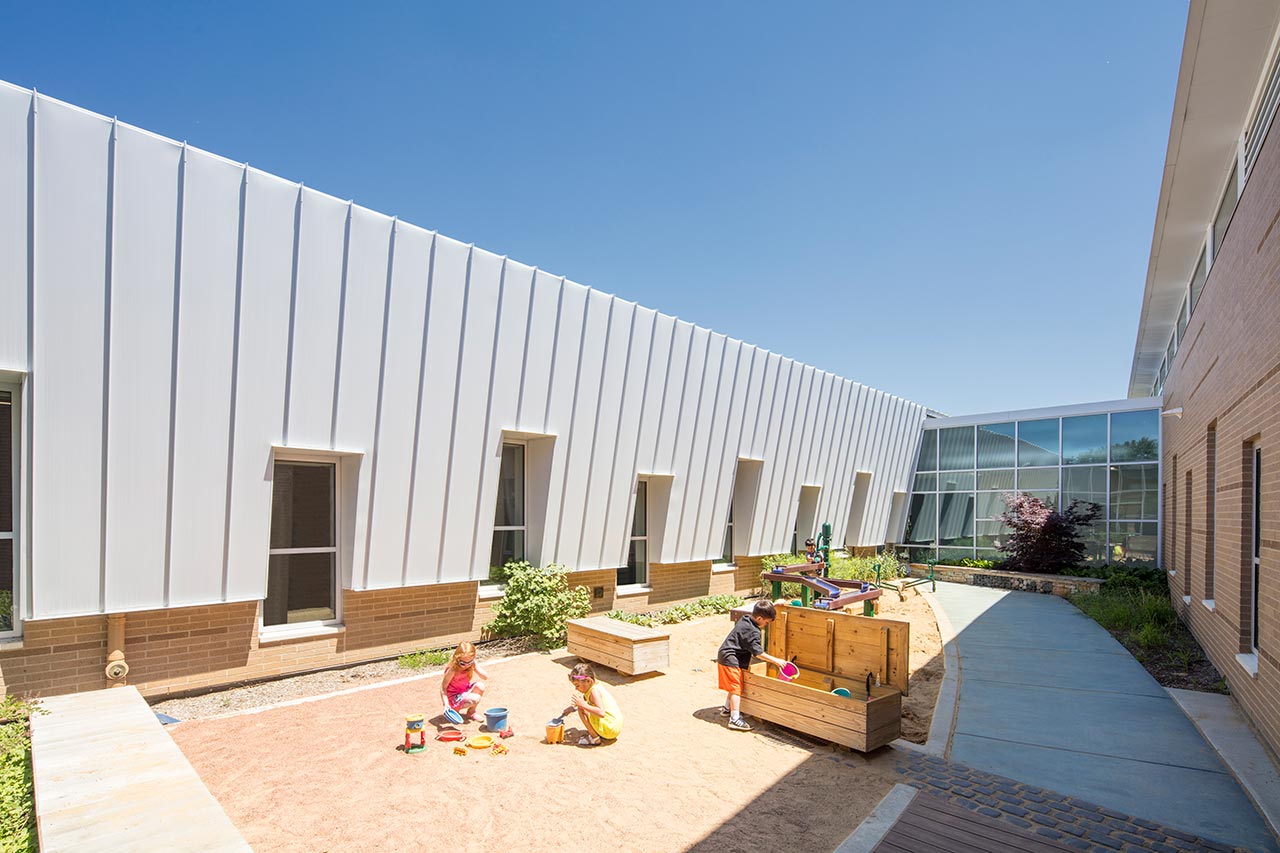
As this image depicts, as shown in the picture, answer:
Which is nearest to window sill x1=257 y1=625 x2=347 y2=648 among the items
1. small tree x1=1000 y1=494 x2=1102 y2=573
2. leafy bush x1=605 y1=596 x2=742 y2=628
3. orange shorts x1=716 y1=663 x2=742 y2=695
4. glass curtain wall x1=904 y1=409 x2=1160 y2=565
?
leafy bush x1=605 y1=596 x2=742 y2=628

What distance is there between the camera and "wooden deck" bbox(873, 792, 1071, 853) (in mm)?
4520

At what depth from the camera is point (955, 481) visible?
23641 millimetres

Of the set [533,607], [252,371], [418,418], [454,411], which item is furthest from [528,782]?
[252,371]

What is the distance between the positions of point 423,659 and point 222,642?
8.55 ft

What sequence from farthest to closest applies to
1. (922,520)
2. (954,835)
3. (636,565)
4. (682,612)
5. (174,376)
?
(922,520) < (636,565) < (682,612) < (174,376) < (954,835)

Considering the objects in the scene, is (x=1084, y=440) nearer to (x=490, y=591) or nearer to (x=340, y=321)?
(x=490, y=591)

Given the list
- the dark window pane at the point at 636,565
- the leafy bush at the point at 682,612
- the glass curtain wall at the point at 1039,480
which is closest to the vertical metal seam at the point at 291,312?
the leafy bush at the point at 682,612

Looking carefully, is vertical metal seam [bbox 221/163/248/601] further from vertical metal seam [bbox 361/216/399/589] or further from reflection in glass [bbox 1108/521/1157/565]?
reflection in glass [bbox 1108/521/1157/565]

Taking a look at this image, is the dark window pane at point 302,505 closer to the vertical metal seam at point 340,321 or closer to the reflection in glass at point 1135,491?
the vertical metal seam at point 340,321

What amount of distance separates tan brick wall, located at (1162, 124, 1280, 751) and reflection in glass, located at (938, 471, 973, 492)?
35.7 ft

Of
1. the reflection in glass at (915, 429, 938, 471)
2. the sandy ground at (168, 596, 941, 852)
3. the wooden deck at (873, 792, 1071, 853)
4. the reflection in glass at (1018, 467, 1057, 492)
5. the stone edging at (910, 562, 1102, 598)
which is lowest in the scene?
the stone edging at (910, 562, 1102, 598)

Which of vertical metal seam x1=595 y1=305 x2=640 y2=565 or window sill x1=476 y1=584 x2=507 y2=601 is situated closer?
window sill x1=476 y1=584 x2=507 y2=601

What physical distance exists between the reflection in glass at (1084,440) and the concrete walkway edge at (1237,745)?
14.2m

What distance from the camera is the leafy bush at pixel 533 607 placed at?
1065 cm
